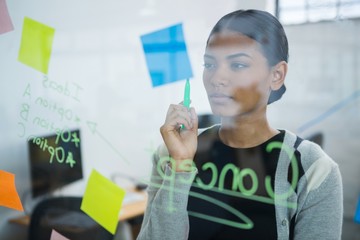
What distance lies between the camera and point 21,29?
0.92 m

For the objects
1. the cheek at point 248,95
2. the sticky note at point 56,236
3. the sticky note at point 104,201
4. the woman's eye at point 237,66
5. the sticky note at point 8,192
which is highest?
the woman's eye at point 237,66

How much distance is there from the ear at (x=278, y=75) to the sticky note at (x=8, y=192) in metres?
0.75

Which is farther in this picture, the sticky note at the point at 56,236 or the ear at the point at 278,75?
the sticky note at the point at 56,236

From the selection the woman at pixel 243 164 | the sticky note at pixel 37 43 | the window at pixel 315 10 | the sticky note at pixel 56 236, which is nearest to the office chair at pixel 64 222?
the sticky note at pixel 56 236

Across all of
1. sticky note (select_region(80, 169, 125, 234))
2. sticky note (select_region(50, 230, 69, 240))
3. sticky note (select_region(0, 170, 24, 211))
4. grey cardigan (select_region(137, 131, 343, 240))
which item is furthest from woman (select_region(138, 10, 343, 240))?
sticky note (select_region(0, 170, 24, 211))

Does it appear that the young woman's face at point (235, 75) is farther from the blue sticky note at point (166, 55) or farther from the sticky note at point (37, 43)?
the sticky note at point (37, 43)

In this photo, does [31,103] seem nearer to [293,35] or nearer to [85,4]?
[85,4]

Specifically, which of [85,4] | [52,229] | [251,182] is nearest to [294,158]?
[251,182]

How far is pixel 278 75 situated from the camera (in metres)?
0.55

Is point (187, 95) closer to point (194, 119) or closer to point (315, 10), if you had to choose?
point (194, 119)

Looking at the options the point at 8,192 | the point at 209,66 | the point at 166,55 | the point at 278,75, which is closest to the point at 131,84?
the point at 166,55

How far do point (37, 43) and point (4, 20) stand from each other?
5.2 inches

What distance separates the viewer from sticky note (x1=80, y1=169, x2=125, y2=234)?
2.69ft

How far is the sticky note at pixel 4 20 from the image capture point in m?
0.94
